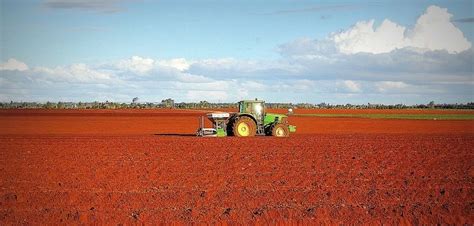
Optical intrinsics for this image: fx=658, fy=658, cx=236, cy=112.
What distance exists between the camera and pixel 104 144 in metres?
32.1

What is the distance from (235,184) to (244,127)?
576 inches

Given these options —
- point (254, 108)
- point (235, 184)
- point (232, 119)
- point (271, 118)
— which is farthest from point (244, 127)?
point (235, 184)

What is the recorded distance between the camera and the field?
14664 mm

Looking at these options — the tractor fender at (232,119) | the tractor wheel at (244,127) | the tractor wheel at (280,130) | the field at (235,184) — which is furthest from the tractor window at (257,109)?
the field at (235,184)

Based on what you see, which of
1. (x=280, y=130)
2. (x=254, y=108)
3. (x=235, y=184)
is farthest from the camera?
(x=280, y=130)

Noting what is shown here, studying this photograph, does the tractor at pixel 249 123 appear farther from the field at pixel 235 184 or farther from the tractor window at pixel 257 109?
the field at pixel 235 184

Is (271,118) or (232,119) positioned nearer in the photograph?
(232,119)

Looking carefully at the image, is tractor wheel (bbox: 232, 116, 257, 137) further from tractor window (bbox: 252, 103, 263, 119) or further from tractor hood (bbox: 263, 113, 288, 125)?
tractor hood (bbox: 263, 113, 288, 125)

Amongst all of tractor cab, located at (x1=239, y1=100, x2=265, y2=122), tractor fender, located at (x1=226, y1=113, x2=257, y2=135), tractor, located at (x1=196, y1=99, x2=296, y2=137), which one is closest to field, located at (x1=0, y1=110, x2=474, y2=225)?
tractor, located at (x1=196, y1=99, x2=296, y2=137)

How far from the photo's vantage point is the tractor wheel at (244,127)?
33.3m

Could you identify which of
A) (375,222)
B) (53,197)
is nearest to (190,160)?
(53,197)

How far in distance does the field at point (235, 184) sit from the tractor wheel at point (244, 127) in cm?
246

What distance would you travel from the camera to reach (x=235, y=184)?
18.7m

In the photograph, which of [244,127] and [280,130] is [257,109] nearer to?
[244,127]
